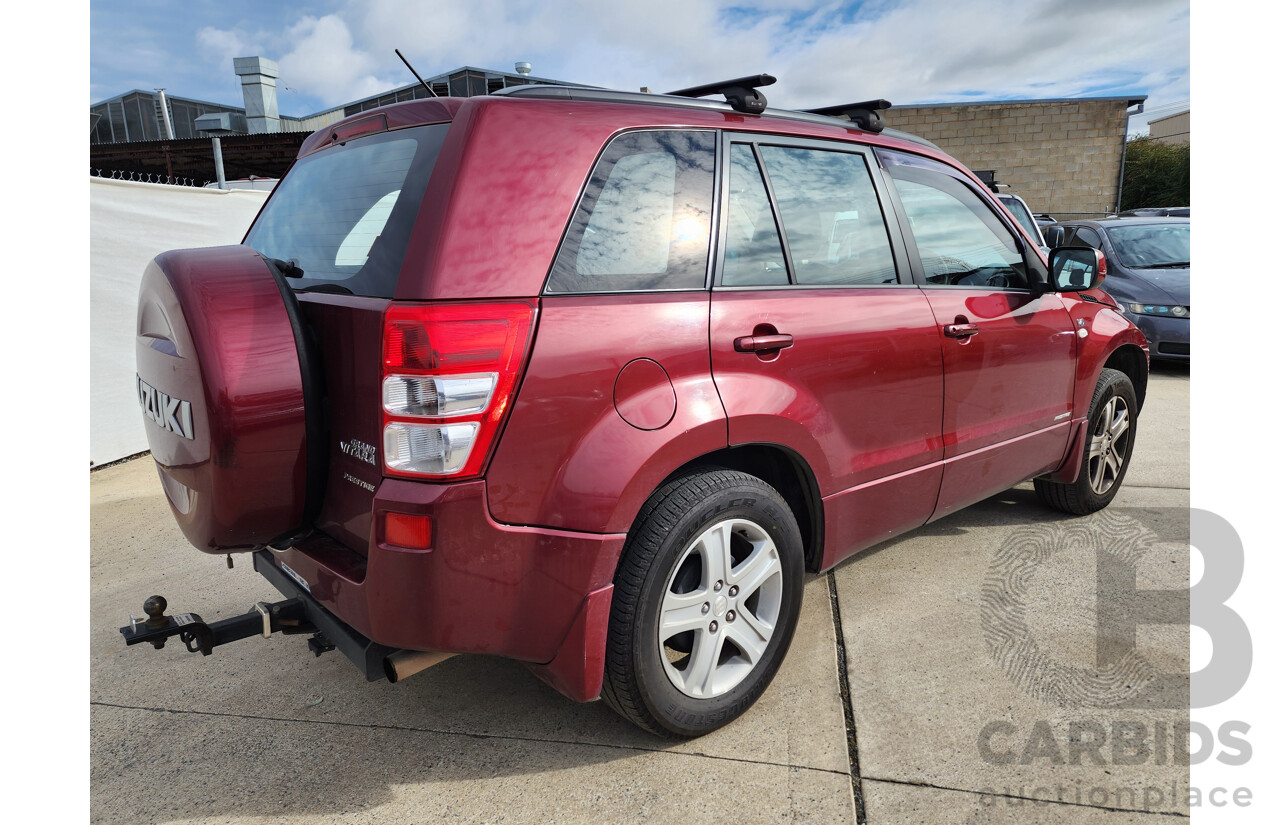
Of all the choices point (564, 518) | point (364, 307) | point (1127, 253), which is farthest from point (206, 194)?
point (1127, 253)

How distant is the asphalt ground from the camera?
2.18 metres

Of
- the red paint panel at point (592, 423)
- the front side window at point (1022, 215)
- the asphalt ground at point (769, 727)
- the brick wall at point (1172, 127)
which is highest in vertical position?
the brick wall at point (1172, 127)

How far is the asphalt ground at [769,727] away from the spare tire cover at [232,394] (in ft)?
2.60

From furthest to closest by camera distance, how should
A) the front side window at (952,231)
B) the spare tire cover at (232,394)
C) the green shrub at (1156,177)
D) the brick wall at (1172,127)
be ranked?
the brick wall at (1172,127) → the green shrub at (1156,177) → the front side window at (952,231) → the spare tire cover at (232,394)

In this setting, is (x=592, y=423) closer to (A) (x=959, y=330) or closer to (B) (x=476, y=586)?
(B) (x=476, y=586)

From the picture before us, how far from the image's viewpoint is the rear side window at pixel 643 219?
81.4 inches

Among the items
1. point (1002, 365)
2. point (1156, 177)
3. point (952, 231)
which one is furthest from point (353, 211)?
point (1156, 177)

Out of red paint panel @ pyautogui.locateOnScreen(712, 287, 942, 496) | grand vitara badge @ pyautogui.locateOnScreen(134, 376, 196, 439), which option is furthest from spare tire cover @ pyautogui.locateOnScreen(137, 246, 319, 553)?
red paint panel @ pyautogui.locateOnScreen(712, 287, 942, 496)

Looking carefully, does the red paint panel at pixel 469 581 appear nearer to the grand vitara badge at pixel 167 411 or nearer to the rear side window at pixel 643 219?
the grand vitara badge at pixel 167 411

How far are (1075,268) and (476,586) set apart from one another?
303 cm

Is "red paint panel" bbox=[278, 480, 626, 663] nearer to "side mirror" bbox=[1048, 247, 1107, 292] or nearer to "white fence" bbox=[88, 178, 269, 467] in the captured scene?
"side mirror" bbox=[1048, 247, 1107, 292]

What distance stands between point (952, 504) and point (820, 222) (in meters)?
1.36

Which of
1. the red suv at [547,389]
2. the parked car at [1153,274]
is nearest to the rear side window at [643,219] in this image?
the red suv at [547,389]

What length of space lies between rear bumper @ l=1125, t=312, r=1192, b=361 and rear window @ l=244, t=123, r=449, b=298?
880 centimetres
